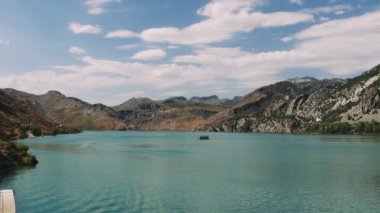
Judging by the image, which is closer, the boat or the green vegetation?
the boat

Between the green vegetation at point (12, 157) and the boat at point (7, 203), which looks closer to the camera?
the boat at point (7, 203)

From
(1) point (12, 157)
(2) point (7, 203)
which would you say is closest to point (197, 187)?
(2) point (7, 203)

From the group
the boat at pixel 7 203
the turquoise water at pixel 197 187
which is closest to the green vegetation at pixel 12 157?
the turquoise water at pixel 197 187

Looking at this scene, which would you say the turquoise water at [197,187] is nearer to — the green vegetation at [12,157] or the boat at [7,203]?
the boat at [7,203]

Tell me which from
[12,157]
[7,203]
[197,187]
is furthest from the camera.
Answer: [12,157]

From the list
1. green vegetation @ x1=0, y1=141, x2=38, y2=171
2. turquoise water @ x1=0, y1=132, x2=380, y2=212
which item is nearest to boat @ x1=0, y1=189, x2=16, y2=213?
turquoise water @ x1=0, y1=132, x2=380, y2=212

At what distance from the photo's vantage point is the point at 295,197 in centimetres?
8325

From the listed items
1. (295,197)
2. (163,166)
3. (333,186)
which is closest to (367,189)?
(333,186)

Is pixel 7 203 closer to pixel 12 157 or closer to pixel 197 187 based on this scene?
pixel 197 187

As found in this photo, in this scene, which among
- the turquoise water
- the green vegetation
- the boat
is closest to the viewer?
the boat

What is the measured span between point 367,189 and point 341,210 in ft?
74.8

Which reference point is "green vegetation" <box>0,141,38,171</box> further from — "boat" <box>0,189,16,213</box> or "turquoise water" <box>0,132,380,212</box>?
"boat" <box>0,189,16,213</box>

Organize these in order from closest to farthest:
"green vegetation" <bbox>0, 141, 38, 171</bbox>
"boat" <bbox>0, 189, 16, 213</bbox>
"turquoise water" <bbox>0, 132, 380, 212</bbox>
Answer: "boat" <bbox>0, 189, 16, 213</bbox> < "turquoise water" <bbox>0, 132, 380, 212</bbox> < "green vegetation" <bbox>0, 141, 38, 171</bbox>

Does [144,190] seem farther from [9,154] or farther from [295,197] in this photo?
[9,154]
